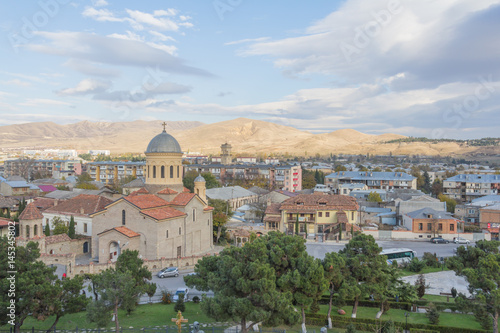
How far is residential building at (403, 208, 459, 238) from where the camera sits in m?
44.3

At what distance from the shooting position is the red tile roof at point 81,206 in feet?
139

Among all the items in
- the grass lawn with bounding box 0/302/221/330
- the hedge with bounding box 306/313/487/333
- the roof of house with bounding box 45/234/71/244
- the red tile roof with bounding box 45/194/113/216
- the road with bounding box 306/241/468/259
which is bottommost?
the road with bounding box 306/241/468/259

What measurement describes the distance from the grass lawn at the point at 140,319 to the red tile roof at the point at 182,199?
1373cm

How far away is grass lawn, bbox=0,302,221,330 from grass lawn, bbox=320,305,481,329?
7.56m

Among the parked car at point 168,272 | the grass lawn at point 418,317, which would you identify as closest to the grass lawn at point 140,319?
the parked car at point 168,272

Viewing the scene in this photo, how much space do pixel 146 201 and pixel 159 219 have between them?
119 inches

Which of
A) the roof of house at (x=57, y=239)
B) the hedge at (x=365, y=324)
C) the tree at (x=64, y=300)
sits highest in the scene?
the tree at (x=64, y=300)

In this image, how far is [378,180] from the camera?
8712cm

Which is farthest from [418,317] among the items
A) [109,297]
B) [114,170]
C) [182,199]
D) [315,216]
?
[114,170]

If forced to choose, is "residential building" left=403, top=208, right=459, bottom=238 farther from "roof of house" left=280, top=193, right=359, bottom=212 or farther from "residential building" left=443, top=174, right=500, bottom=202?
"residential building" left=443, top=174, right=500, bottom=202

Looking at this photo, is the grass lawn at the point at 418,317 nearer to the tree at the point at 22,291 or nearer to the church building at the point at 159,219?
the tree at the point at 22,291

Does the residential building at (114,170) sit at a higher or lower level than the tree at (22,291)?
higher

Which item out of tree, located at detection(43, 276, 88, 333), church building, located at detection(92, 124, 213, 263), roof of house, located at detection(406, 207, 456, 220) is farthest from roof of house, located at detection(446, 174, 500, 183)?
tree, located at detection(43, 276, 88, 333)

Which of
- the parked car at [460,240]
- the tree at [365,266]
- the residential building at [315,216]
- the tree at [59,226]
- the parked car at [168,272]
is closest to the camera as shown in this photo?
the tree at [365,266]
